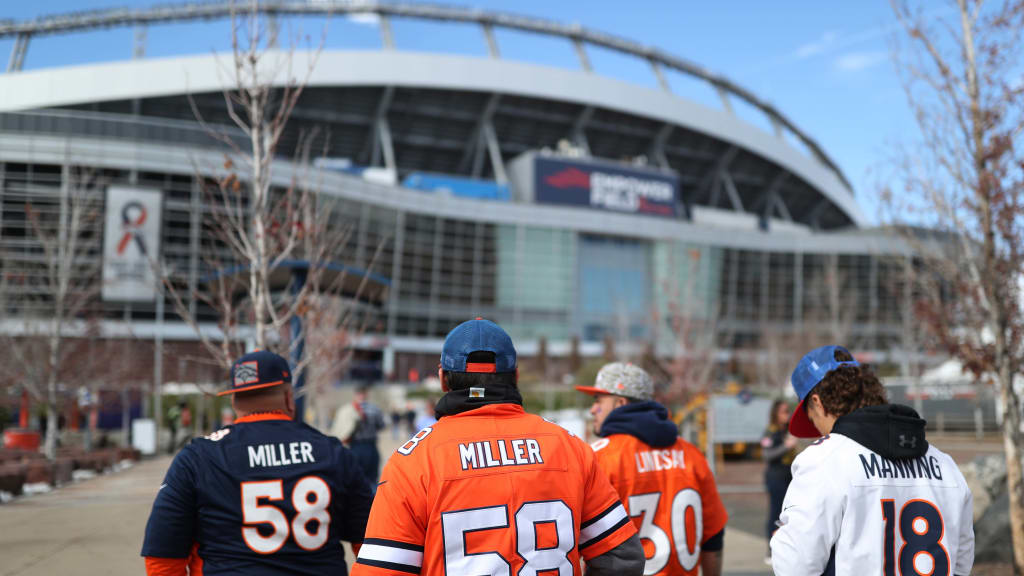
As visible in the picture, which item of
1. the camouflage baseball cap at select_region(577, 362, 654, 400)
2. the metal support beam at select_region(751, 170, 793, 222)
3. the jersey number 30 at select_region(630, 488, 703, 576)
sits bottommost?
the jersey number 30 at select_region(630, 488, 703, 576)

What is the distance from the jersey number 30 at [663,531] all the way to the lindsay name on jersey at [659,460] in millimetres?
130

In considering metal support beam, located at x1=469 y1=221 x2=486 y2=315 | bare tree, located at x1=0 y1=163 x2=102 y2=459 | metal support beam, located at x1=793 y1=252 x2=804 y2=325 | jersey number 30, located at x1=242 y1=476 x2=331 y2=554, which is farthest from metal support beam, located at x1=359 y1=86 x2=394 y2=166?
jersey number 30, located at x1=242 y1=476 x2=331 y2=554

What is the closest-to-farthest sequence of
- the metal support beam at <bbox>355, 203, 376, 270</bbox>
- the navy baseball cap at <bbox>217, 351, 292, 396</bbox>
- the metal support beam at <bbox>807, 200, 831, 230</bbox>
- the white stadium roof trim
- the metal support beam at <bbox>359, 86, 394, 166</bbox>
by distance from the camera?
the navy baseball cap at <bbox>217, 351, 292, 396</bbox> < the metal support beam at <bbox>355, 203, 376, 270</bbox> < the white stadium roof trim < the metal support beam at <bbox>359, 86, 394, 166</bbox> < the metal support beam at <bbox>807, 200, 831, 230</bbox>

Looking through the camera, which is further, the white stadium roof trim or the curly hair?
the white stadium roof trim

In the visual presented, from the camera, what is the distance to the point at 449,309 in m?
63.1

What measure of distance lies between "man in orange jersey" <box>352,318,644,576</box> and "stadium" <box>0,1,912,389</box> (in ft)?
152

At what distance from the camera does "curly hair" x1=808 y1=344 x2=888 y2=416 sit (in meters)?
2.99

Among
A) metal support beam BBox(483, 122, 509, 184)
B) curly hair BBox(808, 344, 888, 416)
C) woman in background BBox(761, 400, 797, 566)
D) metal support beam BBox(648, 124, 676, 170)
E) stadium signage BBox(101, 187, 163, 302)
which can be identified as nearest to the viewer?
curly hair BBox(808, 344, 888, 416)

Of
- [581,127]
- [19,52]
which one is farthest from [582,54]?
[19,52]

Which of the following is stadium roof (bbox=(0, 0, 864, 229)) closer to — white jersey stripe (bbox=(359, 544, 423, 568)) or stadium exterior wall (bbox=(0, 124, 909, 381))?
stadium exterior wall (bbox=(0, 124, 909, 381))

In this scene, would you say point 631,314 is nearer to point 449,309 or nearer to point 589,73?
point 449,309

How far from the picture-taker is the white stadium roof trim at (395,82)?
5897 centimetres

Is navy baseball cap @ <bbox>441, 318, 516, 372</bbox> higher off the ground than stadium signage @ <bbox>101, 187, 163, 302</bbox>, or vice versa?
stadium signage @ <bbox>101, 187, 163, 302</bbox>

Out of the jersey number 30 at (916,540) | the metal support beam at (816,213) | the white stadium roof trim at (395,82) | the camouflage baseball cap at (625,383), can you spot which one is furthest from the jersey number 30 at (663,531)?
the metal support beam at (816,213)
